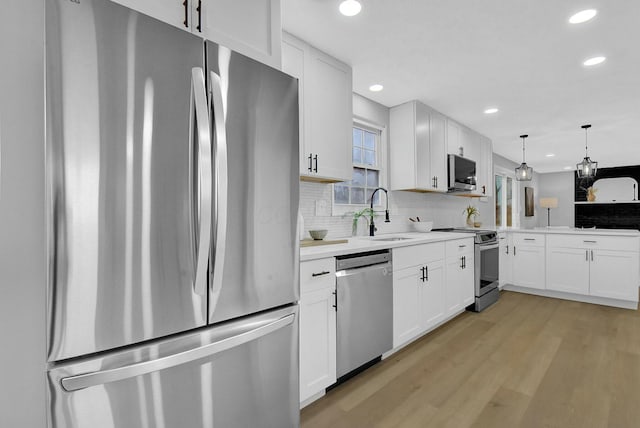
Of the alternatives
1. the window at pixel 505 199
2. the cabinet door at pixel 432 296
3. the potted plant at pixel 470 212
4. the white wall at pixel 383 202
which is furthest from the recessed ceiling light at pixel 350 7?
the window at pixel 505 199

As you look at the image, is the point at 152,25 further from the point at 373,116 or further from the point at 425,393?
the point at 373,116

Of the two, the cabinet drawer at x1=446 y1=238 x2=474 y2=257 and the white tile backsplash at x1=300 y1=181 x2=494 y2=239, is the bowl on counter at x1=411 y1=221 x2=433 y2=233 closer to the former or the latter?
the white tile backsplash at x1=300 y1=181 x2=494 y2=239

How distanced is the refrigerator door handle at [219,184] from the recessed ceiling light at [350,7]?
1295 mm

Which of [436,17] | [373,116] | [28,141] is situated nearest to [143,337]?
[28,141]

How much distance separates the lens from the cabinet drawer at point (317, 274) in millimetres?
1755

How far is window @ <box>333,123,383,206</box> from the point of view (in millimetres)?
3201

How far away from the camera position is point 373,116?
3498 mm

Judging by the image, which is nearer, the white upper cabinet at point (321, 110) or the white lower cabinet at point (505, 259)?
the white upper cabinet at point (321, 110)

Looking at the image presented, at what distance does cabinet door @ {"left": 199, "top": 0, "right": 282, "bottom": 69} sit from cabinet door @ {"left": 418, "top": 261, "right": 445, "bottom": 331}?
219 centimetres

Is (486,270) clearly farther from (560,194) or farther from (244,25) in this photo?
(560,194)

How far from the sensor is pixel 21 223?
86 centimetres

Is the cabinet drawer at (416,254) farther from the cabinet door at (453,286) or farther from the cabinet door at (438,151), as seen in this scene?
the cabinet door at (438,151)

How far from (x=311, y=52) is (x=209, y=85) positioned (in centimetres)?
154

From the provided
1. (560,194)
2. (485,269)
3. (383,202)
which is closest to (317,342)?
(383,202)
